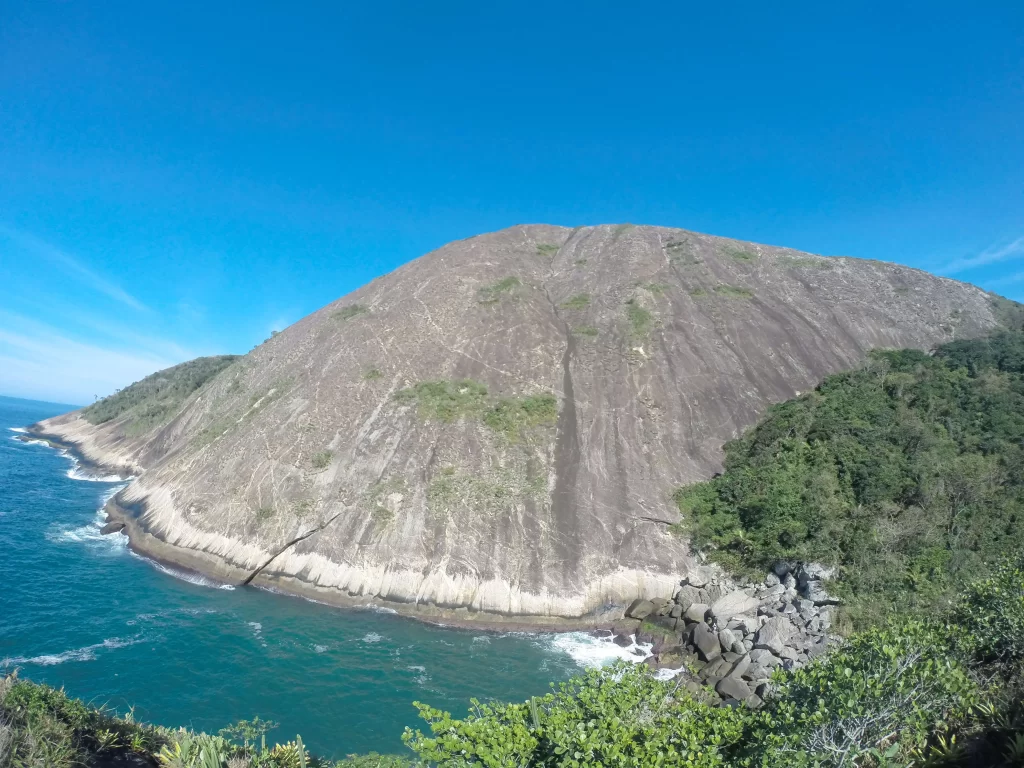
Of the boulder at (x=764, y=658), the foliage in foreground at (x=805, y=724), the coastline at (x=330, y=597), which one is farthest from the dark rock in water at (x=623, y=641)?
the foliage in foreground at (x=805, y=724)

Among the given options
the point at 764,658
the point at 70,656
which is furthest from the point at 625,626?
the point at 70,656

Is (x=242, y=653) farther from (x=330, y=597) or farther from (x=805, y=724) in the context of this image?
(x=805, y=724)

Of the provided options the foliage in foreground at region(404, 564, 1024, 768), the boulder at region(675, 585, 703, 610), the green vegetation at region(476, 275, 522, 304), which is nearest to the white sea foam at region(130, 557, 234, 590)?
the boulder at region(675, 585, 703, 610)

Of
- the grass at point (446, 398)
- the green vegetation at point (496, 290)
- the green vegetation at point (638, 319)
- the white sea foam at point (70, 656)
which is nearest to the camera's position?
the white sea foam at point (70, 656)

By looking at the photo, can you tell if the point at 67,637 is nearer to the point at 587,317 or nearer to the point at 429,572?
the point at 429,572

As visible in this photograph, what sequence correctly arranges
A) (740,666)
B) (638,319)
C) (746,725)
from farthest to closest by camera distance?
(638,319) → (740,666) → (746,725)

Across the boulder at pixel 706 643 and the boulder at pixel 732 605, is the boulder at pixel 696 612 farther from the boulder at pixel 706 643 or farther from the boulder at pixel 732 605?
the boulder at pixel 706 643
